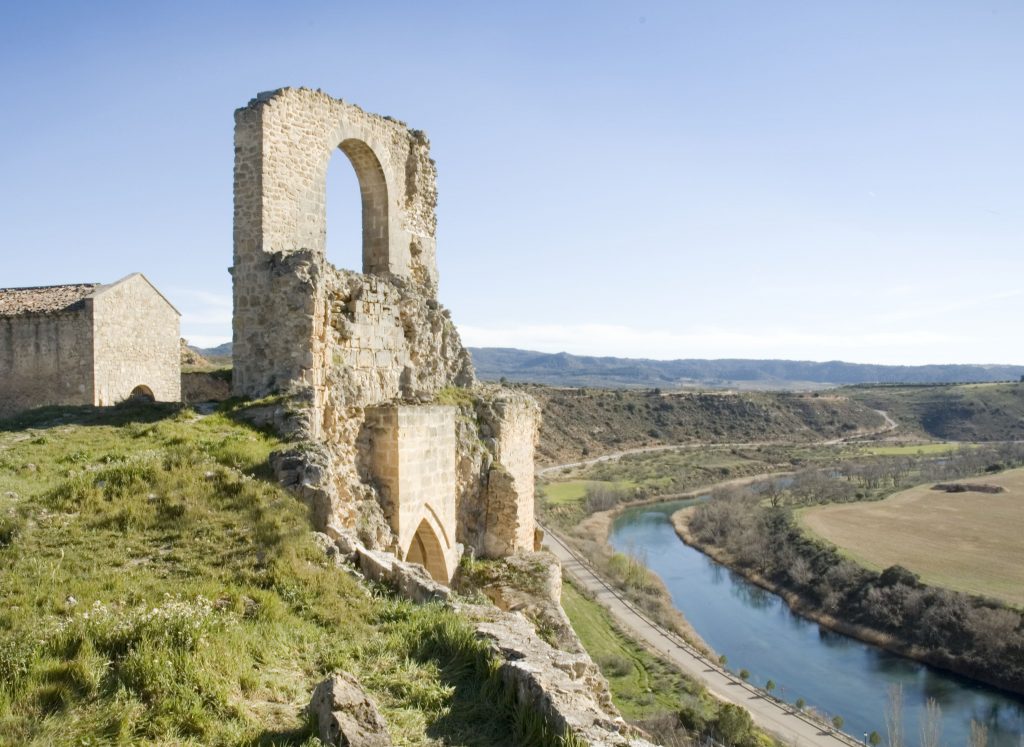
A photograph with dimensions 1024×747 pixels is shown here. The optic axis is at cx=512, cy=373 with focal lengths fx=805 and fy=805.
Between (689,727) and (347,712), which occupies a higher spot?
(347,712)

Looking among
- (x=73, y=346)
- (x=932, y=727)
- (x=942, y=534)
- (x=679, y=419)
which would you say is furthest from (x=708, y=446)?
(x=73, y=346)

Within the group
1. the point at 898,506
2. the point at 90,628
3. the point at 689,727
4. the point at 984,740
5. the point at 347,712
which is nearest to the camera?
the point at 347,712

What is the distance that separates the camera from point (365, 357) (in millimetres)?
9148

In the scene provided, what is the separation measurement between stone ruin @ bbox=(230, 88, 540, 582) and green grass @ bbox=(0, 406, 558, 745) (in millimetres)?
899

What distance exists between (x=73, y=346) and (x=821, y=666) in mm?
26262

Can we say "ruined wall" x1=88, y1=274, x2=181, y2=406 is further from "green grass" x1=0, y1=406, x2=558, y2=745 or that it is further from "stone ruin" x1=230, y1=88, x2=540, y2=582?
"green grass" x1=0, y1=406, x2=558, y2=745

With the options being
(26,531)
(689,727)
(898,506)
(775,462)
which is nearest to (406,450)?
(26,531)

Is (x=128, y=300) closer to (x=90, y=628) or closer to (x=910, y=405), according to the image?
(x=90, y=628)

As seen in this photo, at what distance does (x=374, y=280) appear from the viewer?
9.34m

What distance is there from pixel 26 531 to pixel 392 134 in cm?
691

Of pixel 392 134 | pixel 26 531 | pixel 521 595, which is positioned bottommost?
pixel 521 595

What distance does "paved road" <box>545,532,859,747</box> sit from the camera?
2162cm

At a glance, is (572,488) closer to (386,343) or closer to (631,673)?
(631,673)

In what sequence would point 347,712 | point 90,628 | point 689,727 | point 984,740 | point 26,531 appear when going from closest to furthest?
point 347,712
point 90,628
point 26,531
point 689,727
point 984,740
